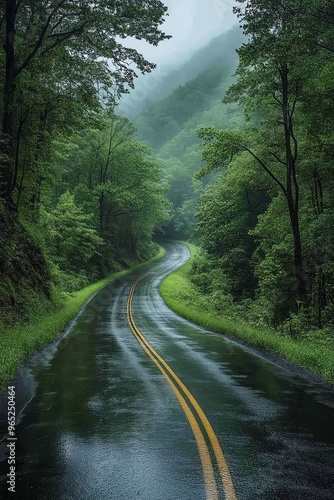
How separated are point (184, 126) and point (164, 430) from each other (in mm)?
126834

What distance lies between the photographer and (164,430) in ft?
21.2

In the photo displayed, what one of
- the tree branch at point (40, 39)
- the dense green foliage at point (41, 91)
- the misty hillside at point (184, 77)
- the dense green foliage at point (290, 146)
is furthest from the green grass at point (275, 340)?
the misty hillside at point (184, 77)

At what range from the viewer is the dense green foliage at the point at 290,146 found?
13.2 metres

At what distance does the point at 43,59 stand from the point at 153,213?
3788 centimetres

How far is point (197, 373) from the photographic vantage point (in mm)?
10781

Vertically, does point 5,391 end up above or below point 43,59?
below

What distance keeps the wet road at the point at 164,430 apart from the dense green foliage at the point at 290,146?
277 inches

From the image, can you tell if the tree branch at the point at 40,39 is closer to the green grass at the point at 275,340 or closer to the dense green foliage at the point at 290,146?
the dense green foliage at the point at 290,146

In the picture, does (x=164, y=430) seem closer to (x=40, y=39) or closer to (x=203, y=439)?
(x=203, y=439)

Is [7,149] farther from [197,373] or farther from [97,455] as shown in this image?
[97,455]

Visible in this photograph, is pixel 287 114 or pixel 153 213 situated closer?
pixel 287 114

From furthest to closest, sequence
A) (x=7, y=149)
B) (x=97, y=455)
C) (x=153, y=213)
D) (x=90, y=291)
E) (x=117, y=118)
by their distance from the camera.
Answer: (x=153, y=213) → (x=117, y=118) → (x=90, y=291) → (x=7, y=149) → (x=97, y=455)

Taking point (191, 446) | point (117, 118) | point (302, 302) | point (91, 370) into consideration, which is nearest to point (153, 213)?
point (117, 118)

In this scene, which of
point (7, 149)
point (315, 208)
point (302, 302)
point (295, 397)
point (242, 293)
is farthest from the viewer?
point (242, 293)
